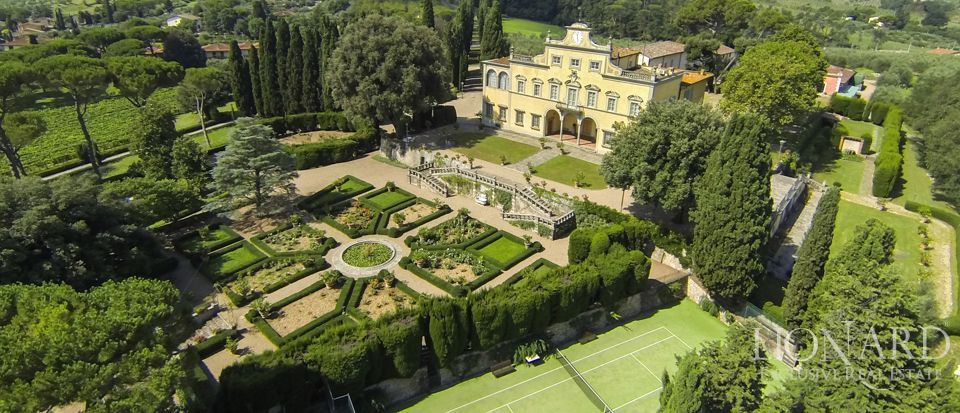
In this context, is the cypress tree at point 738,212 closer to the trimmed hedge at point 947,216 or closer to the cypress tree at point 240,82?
the trimmed hedge at point 947,216

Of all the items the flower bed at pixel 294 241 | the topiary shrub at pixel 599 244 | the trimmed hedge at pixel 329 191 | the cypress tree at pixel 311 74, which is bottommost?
the flower bed at pixel 294 241

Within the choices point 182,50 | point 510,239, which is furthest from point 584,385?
point 182,50

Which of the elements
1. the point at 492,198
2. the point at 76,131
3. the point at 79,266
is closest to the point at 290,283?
the point at 79,266

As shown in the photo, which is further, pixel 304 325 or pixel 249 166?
pixel 249 166

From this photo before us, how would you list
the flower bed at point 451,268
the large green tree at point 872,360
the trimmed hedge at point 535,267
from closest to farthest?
1. the large green tree at point 872,360
2. the flower bed at point 451,268
3. the trimmed hedge at point 535,267

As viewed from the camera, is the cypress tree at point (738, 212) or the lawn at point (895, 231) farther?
the lawn at point (895, 231)

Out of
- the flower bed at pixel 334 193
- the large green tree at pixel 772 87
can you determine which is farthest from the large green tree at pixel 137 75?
the large green tree at pixel 772 87

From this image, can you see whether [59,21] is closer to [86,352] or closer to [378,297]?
[378,297]
